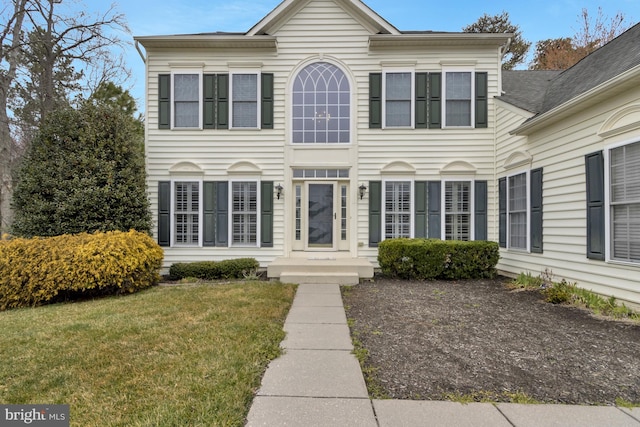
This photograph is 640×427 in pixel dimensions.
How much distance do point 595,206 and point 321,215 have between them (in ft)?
18.3

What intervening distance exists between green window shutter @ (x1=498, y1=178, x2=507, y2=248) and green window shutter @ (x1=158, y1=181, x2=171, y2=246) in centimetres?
842

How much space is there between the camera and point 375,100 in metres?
8.49

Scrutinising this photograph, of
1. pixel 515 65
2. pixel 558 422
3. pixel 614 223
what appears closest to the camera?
pixel 558 422

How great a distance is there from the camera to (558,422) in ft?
7.36

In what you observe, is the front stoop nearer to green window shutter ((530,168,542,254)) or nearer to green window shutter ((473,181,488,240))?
green window shutter ((473,181,488,240))

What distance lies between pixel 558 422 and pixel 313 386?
5.71ft

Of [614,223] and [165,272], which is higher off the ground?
[614,223]

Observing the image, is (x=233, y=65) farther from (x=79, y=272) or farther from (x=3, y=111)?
(x=3, y=111)

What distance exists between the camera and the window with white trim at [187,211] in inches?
338

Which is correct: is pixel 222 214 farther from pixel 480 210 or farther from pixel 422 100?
pixel 480 210

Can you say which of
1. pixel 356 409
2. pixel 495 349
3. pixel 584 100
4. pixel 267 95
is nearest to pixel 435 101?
pixel 584 100

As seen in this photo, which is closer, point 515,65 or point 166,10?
point 166,10

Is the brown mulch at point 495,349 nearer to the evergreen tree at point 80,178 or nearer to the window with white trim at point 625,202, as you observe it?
the window with white trim at point 625,202

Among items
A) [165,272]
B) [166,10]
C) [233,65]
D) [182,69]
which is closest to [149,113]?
[182,69]
